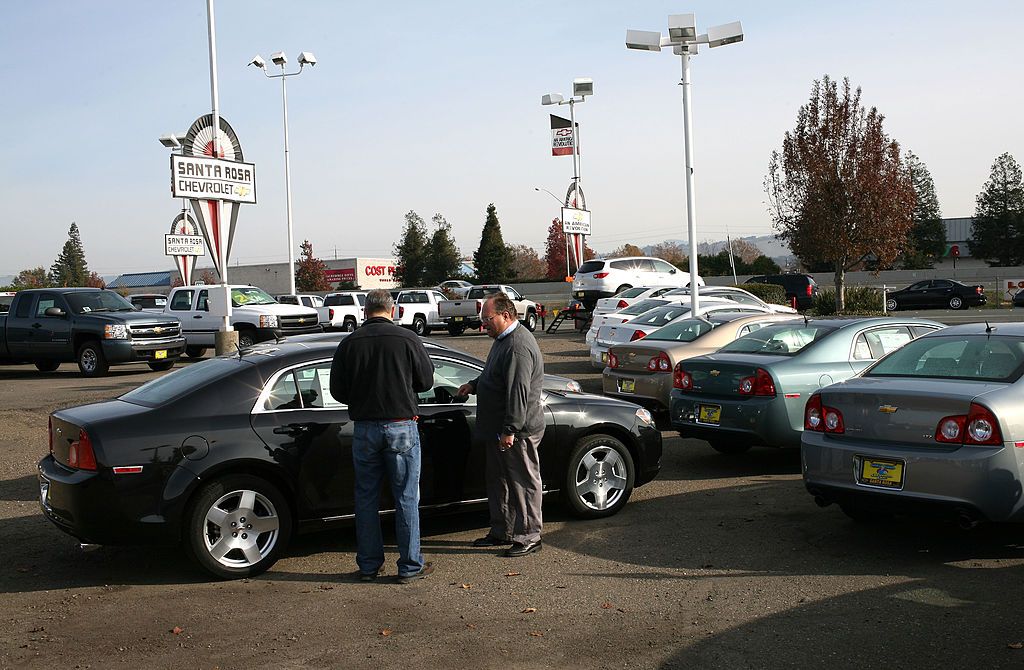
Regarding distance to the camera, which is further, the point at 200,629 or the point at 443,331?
the point at 443,331

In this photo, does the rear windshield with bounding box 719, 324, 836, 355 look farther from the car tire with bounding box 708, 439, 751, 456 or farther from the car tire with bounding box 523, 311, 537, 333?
the car tire with bounding box 523, 311, 537, 333

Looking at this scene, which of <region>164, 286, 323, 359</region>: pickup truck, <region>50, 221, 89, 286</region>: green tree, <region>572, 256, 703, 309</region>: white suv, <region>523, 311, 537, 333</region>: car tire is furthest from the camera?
<region>50, 221, 89, 286</region>: green tree

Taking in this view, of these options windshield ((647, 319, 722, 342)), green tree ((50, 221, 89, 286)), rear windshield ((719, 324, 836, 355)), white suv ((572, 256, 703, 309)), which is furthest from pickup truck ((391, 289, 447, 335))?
green tree ((50, 221, 89, 286))

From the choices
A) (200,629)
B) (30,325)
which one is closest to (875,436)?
(200,629)

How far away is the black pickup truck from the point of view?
2081 cm

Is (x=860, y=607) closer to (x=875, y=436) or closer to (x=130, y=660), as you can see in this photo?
(x=875, y=436)

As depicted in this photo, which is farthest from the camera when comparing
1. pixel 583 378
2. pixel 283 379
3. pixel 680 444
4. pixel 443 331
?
pixel 443 331

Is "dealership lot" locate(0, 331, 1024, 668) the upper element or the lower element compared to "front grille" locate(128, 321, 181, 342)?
lower

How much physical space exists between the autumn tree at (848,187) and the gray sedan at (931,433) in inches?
1237

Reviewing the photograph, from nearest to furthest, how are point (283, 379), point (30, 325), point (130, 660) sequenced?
point (130, 660)
point (283, 379)
point (30, 325)

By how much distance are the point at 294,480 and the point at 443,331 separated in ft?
107

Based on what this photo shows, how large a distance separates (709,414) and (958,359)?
9.25ft

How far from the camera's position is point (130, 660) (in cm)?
500

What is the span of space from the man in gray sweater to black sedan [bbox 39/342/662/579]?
30 centimetres
